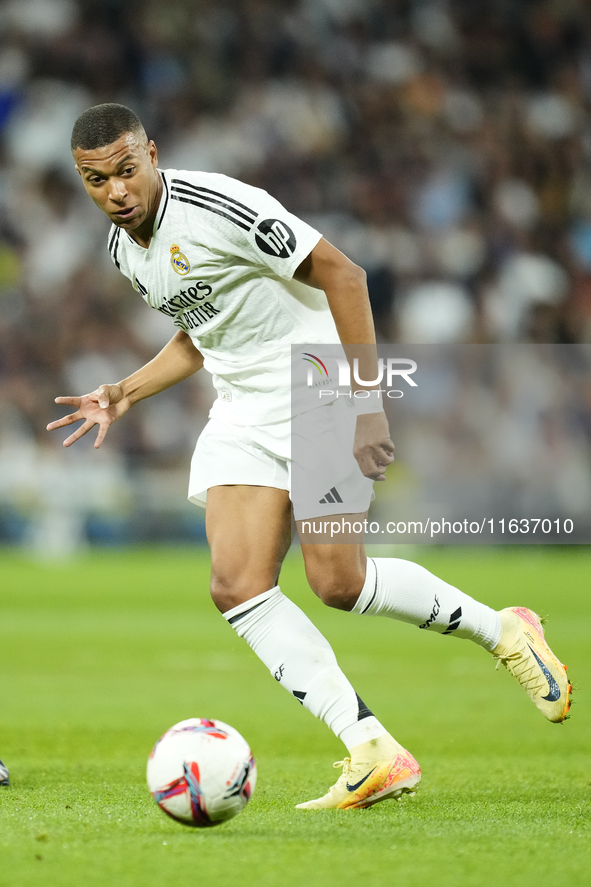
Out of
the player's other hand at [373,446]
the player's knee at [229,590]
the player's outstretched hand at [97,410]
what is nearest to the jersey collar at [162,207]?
the player's outstretched hand at [97,410]

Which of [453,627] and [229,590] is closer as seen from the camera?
[229,590]

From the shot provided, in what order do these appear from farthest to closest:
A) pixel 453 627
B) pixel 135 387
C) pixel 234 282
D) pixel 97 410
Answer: pixel 135 387, pixel 97 410, pixel 453 627, pixel 234 282

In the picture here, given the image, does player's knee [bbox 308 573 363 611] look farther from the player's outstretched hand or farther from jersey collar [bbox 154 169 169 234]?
jersey collar [bbox 154 169 169 234]

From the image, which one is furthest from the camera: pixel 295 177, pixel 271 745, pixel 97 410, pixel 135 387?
pixel 295 177

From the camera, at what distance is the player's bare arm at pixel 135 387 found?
4.15m

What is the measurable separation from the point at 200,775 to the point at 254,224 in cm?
166

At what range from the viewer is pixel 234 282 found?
3854 millimetres

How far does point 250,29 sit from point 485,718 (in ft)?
48.5

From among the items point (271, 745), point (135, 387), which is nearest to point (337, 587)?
point (135, 387)

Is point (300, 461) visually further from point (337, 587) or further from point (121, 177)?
point (121, 177)

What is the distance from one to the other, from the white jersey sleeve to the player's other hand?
524mm

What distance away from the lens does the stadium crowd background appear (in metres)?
15.7

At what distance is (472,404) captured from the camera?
14.3 m

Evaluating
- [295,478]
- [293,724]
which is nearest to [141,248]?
[295,478]
